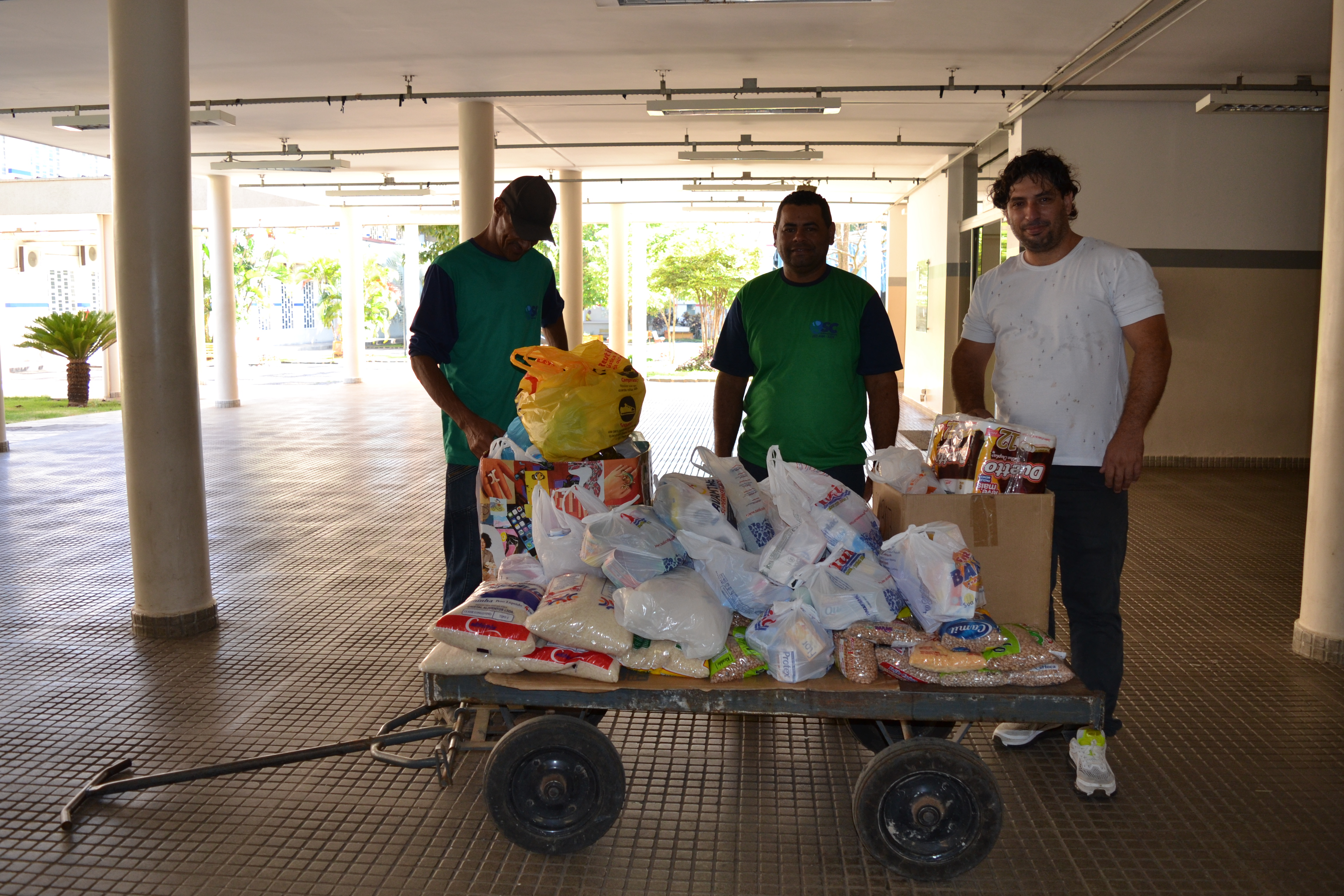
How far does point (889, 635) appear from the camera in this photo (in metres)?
2.21

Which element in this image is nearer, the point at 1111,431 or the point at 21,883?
the point at 21,883

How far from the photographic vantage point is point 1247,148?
8453 mm

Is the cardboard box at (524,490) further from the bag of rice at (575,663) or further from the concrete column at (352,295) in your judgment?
the concrete column at (352,295)

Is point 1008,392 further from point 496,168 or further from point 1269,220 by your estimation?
point 496,168

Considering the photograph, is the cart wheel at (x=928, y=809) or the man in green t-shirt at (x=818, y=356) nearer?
the cart wheel at (x=928, y=809)

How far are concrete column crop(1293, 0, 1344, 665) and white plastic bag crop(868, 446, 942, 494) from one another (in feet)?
7.21

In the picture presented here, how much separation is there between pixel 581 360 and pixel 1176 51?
256 inches

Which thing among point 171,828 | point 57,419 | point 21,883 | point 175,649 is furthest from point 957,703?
point 57,419

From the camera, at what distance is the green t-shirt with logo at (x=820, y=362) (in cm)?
295

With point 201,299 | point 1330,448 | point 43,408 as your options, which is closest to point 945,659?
point 1330,448

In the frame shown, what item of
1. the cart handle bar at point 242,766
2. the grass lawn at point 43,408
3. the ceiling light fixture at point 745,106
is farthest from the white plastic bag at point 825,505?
the grass lawn at point 43,408

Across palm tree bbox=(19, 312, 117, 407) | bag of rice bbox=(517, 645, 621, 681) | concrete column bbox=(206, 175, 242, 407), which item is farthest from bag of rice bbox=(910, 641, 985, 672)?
palm tree bbox=(19, 312, 117, 407)

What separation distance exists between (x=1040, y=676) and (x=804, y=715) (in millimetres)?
524

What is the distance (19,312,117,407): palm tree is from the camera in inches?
575
